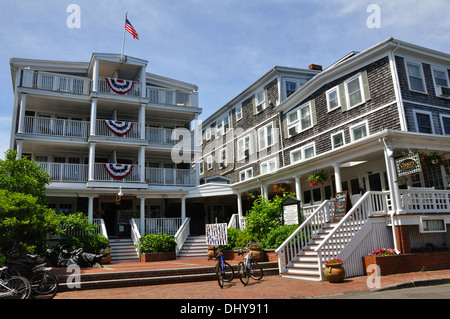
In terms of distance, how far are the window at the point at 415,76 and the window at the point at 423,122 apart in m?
1.12

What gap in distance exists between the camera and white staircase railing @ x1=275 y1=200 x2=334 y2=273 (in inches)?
497

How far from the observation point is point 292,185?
68.0 ft

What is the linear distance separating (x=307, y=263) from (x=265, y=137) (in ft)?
46.4

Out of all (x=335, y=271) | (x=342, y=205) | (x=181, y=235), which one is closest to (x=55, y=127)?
(x=181, y=235)

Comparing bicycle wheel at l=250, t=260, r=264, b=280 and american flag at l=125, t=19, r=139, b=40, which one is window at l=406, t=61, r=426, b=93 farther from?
american flag at l=125, t=19, r=139, b=40

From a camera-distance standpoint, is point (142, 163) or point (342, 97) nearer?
point (342, 97)

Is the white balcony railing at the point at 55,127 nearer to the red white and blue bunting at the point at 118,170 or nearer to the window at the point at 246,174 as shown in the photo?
the red white and blue bunting at the point at 118,170

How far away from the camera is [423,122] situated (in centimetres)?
1614

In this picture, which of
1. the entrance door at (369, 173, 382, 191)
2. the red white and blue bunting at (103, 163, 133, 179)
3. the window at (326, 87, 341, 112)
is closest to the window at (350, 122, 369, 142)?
the window at (326, 87, 341, 112)

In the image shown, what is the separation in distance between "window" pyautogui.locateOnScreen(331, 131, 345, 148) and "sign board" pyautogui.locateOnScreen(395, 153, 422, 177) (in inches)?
264

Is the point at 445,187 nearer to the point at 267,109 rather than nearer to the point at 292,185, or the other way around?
the point at 292,185

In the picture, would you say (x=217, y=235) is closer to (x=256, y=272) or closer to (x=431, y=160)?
(x=256, y=272)
